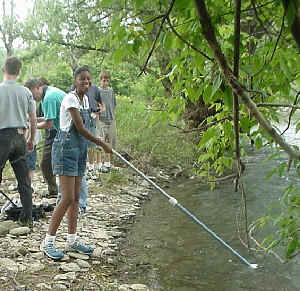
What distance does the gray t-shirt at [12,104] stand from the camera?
205 inches

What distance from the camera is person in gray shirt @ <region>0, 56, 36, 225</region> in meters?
5.20

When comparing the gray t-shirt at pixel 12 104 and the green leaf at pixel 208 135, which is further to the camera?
the gray t-shirt at pixel 12 104

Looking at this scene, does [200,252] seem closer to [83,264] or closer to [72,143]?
[83,264]

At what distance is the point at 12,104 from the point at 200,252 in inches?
118

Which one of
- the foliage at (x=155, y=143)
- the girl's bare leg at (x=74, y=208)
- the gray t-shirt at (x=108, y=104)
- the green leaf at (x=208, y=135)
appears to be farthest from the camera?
the foliage at (x=155, y=143)

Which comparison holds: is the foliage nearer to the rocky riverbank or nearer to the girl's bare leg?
the rocky riverbank

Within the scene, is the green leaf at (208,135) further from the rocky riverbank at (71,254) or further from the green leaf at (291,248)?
the rocky riverbank at (71,254)

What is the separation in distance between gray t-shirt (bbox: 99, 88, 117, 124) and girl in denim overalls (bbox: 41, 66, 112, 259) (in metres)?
4.12

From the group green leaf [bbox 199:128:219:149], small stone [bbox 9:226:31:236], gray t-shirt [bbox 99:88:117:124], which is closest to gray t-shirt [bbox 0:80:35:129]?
small stone [bbox 9:226:31:236]

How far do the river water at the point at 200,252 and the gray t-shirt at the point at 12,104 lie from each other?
81.2 inches

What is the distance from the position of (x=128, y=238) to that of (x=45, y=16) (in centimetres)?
802

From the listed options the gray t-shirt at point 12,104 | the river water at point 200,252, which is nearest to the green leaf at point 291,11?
the river water at point 200,252

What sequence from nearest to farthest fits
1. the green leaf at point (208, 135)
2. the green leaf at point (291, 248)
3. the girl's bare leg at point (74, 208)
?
the green leaf at point (291, 248)
the green leaf at point (208, 135)
the girl's bare leg at point (74, 208)

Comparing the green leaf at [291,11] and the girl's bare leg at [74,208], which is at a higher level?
the green leaf at [291,11]
